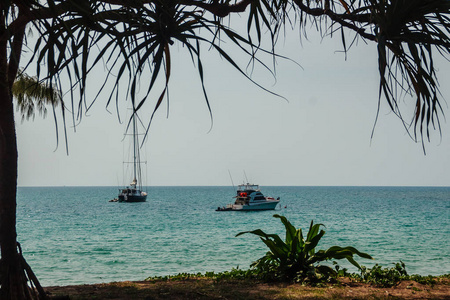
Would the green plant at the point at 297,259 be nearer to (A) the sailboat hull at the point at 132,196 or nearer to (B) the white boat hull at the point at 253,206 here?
(B) the white boat hull at the point at 253,206

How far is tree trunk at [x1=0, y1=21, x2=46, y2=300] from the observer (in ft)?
14.1

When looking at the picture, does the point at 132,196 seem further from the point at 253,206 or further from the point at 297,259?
the point at 297,259

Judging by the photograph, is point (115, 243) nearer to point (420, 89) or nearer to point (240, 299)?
point (240, 299)

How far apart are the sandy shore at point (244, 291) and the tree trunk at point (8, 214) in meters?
0.58

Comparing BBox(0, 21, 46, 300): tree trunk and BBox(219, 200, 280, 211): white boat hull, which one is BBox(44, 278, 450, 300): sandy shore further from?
BBox(219, 200, 280, 211): white boat hull

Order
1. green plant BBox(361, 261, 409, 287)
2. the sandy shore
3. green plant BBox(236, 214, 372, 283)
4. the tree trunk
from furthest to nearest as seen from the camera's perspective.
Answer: green plant BBox(236, 214, 372, 283)
green plant BBox(361, 261, 409, 287)
the sandy shore
the tree trunk

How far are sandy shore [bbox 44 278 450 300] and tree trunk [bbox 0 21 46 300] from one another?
0.58 meters

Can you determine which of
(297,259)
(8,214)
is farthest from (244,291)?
(8,214)

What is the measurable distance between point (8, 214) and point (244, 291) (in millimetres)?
2539

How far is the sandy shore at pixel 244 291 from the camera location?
4.95 metres

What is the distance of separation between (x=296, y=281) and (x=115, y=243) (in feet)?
63.9

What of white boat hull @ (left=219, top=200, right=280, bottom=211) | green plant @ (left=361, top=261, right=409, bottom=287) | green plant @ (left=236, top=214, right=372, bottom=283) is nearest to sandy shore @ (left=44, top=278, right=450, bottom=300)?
green plant @ (left=361, top=261, right=409, bottom=287)

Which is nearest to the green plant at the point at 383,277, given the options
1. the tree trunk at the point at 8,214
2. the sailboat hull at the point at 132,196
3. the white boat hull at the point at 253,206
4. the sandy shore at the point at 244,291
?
the sandy shore at the point at 244,291

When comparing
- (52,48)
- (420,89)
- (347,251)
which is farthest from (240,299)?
(52,48)
